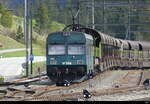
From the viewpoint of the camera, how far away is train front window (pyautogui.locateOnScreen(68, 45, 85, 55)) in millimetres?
22578

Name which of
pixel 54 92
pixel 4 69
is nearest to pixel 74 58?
pixel 54 92

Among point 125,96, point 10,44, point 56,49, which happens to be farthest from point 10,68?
point 125,96

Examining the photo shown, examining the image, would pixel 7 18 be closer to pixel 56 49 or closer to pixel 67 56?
pixel 56 49

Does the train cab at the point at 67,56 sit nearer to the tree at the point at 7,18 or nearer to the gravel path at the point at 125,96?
the gravel path at the point at 125,96

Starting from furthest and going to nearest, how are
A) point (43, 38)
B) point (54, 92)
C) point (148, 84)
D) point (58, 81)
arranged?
point (43, 38) → point (58, 81) → point (148, 84) → point (54, 92)

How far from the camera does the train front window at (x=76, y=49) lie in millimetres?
22578

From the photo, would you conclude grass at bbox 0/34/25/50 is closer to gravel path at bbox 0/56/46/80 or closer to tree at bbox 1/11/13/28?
tree at bbox 1/11/13/28

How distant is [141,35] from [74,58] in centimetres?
5450

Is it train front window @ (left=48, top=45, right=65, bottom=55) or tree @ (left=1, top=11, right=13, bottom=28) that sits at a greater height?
tree @ (left=1, top=11, right=13, bottom=28)

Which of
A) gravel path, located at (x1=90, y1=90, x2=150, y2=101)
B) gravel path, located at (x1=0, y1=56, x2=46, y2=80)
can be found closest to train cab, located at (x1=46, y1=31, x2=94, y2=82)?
gravel path, located at (x1=90, y1=90, x2=150, y2=101)

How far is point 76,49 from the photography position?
22656 mm

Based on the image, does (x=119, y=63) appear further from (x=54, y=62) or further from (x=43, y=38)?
(x=43, y=38)

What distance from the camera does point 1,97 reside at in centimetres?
1625

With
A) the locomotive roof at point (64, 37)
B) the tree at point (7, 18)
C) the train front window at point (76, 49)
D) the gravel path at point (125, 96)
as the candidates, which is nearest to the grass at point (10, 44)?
the tree at point (7, 18)
